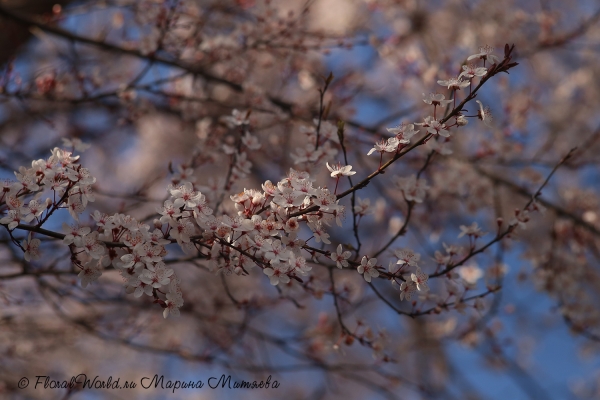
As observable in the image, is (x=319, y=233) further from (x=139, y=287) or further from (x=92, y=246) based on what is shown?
(x=92, y=246)

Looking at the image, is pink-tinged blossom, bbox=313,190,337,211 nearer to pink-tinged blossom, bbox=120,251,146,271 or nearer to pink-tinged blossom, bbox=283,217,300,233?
pink-tinged blossom, bbox=283,217,300,233

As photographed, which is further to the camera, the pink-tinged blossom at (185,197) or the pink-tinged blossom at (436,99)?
the pink-tinged blossom at (436,99)

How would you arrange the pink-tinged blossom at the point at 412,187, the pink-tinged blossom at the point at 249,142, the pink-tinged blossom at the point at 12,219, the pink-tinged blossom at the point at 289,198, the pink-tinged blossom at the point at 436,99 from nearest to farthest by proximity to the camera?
1. the pink-tinged blossom at the point at 12,219
2. the pink-tinged blossom at the point at 289,198
3. the pink-tinged blossom at the point at 436,99
4. the pink-tinged blossom at the point at 412,187
5. the pink-tinged blossom at the point at 249,142

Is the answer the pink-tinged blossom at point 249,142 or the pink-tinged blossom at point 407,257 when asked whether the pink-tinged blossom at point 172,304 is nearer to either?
the pink-tinged blossom at point 407,257

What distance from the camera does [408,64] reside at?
4.92 m

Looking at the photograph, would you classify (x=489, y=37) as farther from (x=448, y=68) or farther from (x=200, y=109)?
(x=200, y=109)

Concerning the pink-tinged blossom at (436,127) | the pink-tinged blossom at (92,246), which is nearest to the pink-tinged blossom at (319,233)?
the pink-tinged blossom at (436,127)

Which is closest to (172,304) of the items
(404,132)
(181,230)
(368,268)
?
(181,230)

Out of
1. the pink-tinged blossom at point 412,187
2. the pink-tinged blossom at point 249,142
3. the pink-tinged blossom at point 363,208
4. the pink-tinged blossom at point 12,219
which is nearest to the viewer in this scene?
the pink-tinged blossom at point 12,219

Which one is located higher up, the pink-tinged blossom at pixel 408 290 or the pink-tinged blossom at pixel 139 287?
the pink-tinged blossom at pixel 408 290

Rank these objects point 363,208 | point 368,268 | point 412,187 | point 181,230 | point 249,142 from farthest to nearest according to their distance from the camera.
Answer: point 249,142, point 412,187, point 363,208, point 368,268, point 181,230

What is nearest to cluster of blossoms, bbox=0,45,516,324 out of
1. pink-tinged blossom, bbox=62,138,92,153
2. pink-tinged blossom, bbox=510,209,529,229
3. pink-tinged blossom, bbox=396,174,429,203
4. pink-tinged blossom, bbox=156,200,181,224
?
pink-tinged blossom, bbox=156,200,181,224

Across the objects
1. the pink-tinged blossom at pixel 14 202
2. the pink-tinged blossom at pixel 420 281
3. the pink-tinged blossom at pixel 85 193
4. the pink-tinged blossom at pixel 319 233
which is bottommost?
the pink-tinged blossom at pixel 14 202

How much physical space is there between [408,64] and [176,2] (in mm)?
2602
